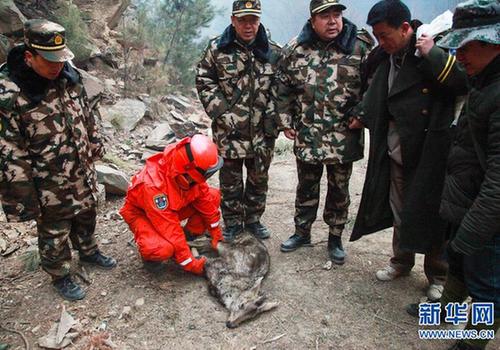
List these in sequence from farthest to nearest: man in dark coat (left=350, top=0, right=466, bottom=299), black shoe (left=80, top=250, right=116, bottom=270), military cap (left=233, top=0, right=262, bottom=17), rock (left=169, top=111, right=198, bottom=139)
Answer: rock (left=169, top=111, right=198, bottom=139)
black shoe (left=80, top=250, right=116, bottom=270)
military cap (left=233, top=0, right=262, bottom=17)
man in dark coat (left=350, top=0, right=466, bottom=299)

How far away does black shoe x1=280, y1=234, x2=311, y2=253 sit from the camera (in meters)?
3.91

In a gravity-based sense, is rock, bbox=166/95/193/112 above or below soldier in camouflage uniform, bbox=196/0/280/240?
below

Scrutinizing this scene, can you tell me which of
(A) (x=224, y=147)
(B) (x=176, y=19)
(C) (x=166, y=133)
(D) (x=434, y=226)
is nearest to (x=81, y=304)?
(A) (x=224, y=147)

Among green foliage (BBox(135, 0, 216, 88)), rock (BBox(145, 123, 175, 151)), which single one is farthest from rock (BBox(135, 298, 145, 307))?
green foliage (BBox(135, 0, 216, 88))

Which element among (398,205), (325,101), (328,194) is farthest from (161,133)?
(398,205)

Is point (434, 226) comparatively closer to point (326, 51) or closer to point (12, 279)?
point (326, 51)

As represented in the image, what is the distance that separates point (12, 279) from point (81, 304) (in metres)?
0.86

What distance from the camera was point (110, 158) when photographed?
19.4 feet

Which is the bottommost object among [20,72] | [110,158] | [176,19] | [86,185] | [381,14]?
[110,158]

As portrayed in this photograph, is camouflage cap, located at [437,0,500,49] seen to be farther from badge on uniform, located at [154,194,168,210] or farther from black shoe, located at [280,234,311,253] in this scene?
black shoe, located at [280,234,311,253]

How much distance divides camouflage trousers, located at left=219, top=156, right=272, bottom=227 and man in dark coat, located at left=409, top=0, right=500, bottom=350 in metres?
1.92

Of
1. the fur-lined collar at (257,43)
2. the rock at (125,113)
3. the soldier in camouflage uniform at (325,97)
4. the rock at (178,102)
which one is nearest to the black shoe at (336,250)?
the soldier in camouflage uniform at (325,97)

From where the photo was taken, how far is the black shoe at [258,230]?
421cm

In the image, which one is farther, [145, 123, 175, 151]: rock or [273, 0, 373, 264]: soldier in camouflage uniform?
[145, 123, 175, 151]: rock
